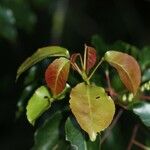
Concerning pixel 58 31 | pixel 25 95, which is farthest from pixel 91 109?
pixel 58 31

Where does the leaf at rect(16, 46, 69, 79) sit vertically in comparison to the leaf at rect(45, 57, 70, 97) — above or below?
above

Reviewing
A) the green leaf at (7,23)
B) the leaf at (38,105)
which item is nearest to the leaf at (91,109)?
the leaf at (38,105)

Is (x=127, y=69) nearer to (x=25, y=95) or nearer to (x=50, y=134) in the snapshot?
(x=50, y=134)

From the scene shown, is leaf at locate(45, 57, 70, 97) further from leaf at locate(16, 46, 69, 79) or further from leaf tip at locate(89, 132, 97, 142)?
leaf tip at locate(89, 132, 97, 142)

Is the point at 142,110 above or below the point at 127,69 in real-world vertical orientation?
below

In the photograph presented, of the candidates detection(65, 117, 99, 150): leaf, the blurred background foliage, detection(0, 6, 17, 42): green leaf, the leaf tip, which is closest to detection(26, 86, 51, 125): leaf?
detection(65, 117, 99, 150): leaf

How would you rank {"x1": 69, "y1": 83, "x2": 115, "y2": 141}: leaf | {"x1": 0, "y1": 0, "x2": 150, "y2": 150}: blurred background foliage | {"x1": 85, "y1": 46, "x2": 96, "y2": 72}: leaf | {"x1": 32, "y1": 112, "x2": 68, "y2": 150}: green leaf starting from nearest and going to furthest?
{"x1": 69, "y1": 83, "x2": 115, "y2": 141}: leaf < {"x1": 85, "y1": 46, "x2": 96, "y2": 72}: leaf < {"x1": 32, "y1": 112, "x2": 68, "y2": 150}: green leaf < {"x1": 0, "y1": 0, "x2": 150, "y2": 150}: blurred background foliage

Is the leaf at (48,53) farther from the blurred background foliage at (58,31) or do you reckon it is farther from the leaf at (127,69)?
the blurred background foliage at (58,31)
